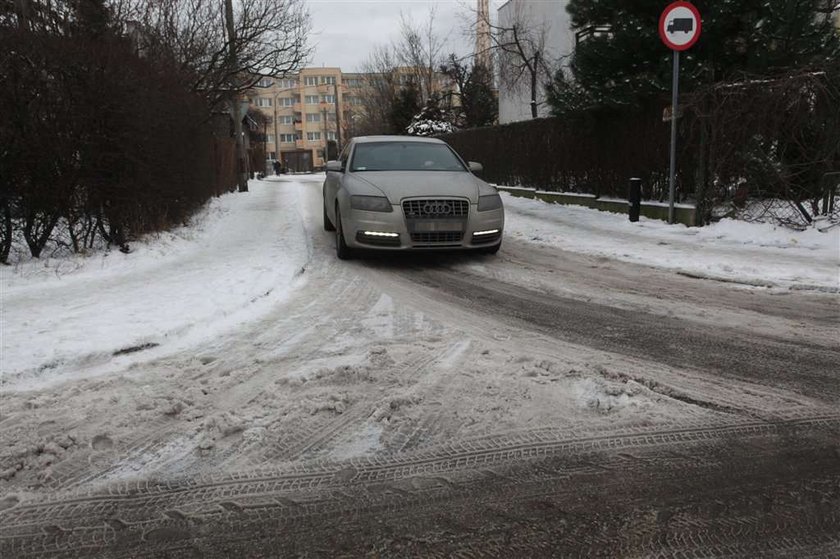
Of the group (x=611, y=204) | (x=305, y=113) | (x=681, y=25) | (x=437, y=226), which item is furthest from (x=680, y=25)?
(x=305, y=113)

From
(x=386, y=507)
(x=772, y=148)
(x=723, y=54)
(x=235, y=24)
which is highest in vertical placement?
(x=235, y=24)

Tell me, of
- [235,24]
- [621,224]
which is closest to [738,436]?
[621,224]

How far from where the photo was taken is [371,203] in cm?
744

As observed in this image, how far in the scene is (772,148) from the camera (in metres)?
8.82

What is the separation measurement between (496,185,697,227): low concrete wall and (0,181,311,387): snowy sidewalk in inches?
247

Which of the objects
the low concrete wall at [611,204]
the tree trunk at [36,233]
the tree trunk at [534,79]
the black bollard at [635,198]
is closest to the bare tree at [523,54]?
the tree trunk at [534,79]

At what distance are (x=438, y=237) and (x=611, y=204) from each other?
6.41 metres

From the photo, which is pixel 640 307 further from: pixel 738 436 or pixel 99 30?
pixel 99 30

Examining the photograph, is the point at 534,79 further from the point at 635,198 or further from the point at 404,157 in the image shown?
the point at 404,157

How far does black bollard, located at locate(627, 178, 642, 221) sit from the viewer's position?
1084 cm

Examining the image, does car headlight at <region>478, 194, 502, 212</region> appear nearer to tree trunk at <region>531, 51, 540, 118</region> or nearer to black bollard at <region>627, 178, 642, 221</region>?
black bollard at <region>627, 178, 642, 221</region>

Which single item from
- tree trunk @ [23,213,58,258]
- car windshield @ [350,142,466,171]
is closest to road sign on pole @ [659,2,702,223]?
car windshield @ [350,142,466,171]

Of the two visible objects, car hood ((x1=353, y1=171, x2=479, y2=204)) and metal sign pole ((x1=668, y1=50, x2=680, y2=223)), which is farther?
metal sign pole ((x1=668, y1=50, x2=680, y2=223))

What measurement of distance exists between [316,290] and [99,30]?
5.43 meters
